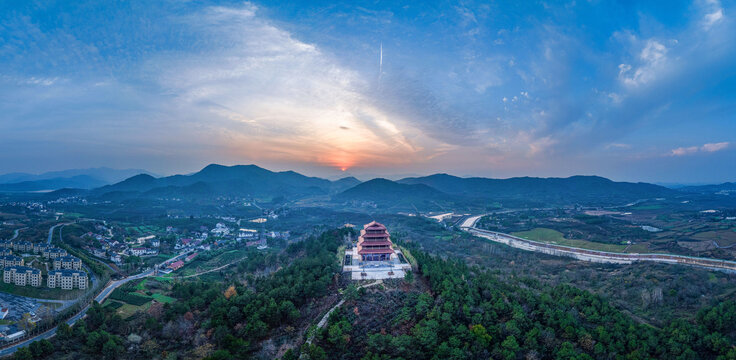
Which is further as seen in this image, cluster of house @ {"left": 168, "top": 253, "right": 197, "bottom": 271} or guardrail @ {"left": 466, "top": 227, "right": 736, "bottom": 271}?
cluster of house @ {"left": 168, "top": 253, "right": 197, "bottom": 271}

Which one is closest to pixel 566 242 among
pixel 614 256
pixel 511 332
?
pixel 614 256

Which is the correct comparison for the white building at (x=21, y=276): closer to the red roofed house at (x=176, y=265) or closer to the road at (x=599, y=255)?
the red roofed house at (x=176, y=265)

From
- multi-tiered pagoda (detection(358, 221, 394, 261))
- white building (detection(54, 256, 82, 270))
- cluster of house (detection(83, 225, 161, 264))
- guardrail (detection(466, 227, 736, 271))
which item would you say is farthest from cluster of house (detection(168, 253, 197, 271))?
guardrail (detection(466, 227, 736, 271))

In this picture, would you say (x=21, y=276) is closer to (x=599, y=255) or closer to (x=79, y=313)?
(x=79, y=313)

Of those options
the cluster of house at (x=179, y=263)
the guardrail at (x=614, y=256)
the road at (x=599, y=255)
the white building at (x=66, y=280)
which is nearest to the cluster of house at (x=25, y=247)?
the white building at (x=66, y=280)

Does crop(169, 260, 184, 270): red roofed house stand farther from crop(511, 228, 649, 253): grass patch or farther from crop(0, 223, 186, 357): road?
crop(511, 228, 649, 253): grass patch

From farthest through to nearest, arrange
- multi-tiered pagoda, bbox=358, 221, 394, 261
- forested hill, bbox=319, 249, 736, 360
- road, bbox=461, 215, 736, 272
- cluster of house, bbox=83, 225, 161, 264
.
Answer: cluster of house, bbox=83, 225, 161, 264
road, bbox=461, 215, 736, 272
multi-tiered pagoda, bbox=358, 221, 394, 261
forested hill, bbox=319, 249, 736, 360

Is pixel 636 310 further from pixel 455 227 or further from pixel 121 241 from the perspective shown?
pixel 121 241
